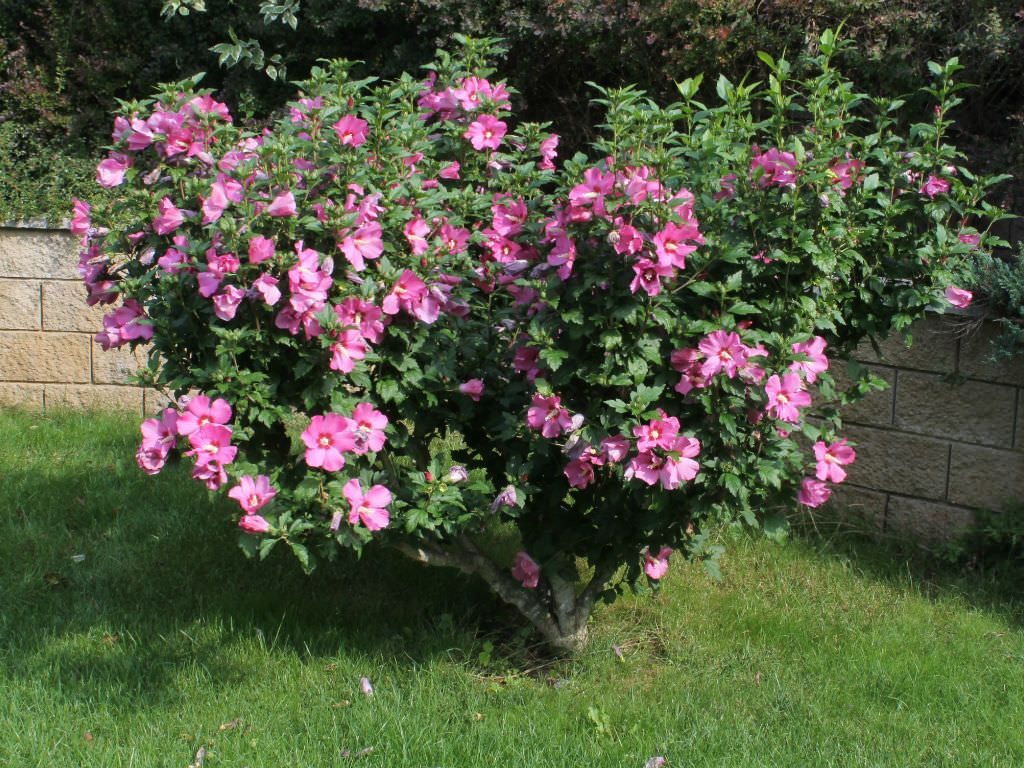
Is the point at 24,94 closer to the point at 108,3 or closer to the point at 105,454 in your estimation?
the point at 108,3

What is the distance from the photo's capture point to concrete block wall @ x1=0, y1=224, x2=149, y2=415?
5211mm

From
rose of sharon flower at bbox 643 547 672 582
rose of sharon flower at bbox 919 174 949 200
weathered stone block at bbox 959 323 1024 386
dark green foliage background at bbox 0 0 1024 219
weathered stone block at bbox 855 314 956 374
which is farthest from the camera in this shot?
dark green foliage background at bbox 0 0 1024 219

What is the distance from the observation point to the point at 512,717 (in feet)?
9.26

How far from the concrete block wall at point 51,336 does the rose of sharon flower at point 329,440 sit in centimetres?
305

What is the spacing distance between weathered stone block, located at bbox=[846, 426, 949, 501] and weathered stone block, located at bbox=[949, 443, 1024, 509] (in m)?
0.04

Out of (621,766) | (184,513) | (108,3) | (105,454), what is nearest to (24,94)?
(108,3)

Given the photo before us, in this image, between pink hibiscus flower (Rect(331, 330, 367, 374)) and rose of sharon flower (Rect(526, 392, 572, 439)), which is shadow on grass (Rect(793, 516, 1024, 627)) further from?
pink hibiscus flower (Rect(331, 330, 367, 374))

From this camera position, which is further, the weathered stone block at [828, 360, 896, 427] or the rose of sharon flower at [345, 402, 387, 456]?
the weathered stone block at [828, 360, 896, 427]

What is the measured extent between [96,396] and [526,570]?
3061mm

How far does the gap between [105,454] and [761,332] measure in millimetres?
3136

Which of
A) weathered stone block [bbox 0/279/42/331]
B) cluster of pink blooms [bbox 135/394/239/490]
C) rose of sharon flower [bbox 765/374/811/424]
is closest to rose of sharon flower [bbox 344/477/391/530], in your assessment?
cluster of pink blooms [bbox 135/394/239/490]

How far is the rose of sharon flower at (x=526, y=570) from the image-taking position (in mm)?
3010

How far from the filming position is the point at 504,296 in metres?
2.91

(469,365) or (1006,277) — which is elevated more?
(1006,277)
